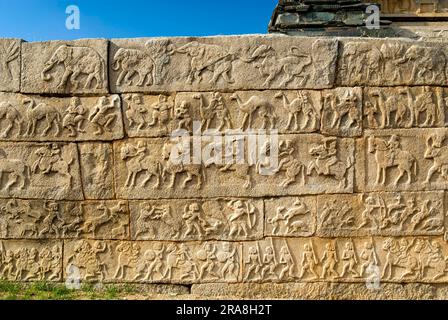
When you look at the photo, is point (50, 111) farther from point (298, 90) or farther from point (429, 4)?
point (429, 4)

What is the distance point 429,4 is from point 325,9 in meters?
3.52

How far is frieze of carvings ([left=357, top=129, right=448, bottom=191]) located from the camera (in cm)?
571

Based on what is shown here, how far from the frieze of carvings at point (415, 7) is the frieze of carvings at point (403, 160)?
537 centimetres

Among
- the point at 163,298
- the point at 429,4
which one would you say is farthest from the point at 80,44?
the point at 429,4

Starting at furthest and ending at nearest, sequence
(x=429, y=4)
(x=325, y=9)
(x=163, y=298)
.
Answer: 1. (x=429, y=4)
2. (x=325, y=9)
3. (x=163, y=298)

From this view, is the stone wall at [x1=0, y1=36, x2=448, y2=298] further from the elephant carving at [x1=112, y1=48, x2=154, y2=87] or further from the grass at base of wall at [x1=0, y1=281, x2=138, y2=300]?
the grass at base of wall at [x1=0, y1=281, x2=138, y2=300]

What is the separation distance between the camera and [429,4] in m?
10.4

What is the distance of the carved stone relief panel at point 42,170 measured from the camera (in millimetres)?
5824

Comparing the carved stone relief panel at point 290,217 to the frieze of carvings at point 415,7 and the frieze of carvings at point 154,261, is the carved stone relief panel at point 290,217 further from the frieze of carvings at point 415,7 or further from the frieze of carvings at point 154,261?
the frieze of carvings at point 415,7

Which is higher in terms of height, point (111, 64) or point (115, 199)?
point (111, 64)

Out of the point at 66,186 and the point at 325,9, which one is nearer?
the point at 66,186

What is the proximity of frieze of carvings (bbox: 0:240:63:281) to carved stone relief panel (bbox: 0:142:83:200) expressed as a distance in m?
0.61

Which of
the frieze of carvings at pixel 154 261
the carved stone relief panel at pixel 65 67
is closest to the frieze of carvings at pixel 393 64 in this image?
the frieze of carvings at pixel 154 261

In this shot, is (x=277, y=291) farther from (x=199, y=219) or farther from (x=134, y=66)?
(x=134, y=66)
